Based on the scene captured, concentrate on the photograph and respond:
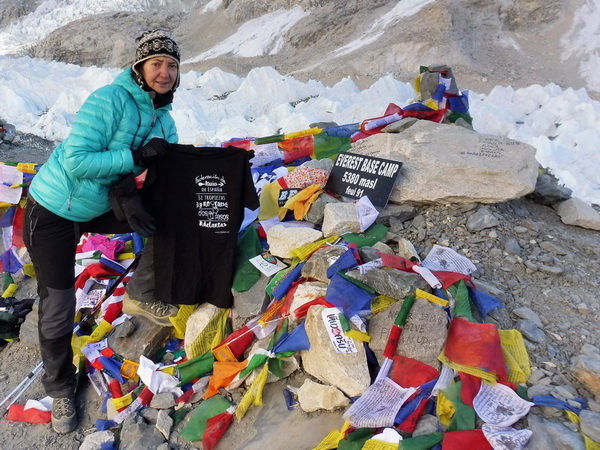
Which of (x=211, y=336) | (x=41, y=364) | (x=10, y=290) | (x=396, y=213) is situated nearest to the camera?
(x=211, y=336)

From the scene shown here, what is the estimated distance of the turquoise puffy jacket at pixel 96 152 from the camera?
8.39ft

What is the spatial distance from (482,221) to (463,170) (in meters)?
0.43

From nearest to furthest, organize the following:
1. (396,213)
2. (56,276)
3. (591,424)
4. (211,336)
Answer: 1. (591,424)
2. (56,276)
3. (211,336)
4. (396,213)

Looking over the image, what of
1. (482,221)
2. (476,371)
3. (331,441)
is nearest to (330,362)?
(331,441)

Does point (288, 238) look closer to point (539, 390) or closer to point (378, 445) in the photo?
point (378, 445)

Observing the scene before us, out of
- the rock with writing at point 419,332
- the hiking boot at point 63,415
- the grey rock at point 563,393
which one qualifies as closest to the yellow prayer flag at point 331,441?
the rock with writing at point 419,332

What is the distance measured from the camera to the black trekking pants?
2.75 metres

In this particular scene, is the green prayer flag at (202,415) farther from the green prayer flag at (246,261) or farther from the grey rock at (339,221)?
the grey rock at (339,221)

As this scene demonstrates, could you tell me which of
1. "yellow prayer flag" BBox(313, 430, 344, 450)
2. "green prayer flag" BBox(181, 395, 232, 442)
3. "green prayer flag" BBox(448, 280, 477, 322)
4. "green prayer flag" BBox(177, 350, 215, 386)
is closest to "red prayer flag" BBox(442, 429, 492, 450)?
"yellow prayer flag" BBox(313, 430, 344, 450)

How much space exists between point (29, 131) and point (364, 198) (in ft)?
34.0

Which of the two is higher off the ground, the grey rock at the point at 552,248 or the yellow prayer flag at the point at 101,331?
the grey rock at the point at 552,248

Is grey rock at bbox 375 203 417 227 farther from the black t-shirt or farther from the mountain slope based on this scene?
the mountain slope

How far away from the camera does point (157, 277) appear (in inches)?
128

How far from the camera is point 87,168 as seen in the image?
2547 mm
